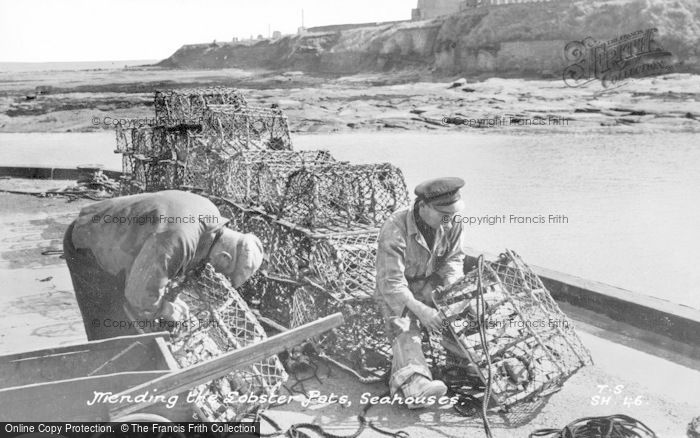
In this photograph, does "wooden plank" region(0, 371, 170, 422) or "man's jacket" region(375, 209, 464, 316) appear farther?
"man's jacket" region(375, 209, 464, 316)

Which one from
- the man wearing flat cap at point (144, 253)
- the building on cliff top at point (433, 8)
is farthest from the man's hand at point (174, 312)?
the building on cliff top at point (433, 8)

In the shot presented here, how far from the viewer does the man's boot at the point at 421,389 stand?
364 cm

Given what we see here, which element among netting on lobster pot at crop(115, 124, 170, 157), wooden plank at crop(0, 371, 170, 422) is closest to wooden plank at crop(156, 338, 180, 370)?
wooden plank at crop(0, 371, 170, 422)

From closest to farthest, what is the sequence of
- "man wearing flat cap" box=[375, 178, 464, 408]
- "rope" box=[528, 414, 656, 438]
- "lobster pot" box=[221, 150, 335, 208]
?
"rope" box=[528, 414, 656, 438] < "man wearing flat cap" box=[375, 178, 464, 408] < "lobster pot" box=[221, 150, 335, 208]

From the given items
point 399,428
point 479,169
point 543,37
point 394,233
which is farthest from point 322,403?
point 543,37

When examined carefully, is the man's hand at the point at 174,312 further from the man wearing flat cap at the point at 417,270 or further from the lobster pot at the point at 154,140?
the lobster pot at the point at 154,140

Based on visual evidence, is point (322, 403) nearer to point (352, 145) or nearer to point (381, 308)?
point (381, 308)

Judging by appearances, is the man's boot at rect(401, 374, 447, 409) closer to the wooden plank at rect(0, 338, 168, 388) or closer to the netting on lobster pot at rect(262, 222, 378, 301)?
the netting on lobster pot at rect(262, 222, 378, 301)

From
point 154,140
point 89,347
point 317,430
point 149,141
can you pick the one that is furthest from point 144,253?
point 149,141

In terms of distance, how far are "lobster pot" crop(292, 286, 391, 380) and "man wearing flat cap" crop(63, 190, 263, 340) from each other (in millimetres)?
822

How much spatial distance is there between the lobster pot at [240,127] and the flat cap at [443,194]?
3.02 meters

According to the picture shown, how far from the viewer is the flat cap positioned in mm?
3922

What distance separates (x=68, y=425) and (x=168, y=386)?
42cm

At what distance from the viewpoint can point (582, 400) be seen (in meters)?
3.95
